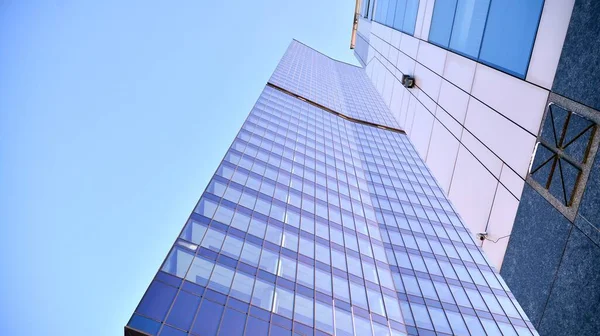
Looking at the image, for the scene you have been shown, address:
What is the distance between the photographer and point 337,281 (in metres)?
25.9

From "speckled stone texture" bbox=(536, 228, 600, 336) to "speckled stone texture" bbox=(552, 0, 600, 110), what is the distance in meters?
2.46

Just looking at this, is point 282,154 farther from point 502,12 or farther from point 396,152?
point 502,12

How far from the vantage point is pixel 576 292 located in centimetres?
727

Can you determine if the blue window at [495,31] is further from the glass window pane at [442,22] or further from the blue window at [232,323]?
the blue window at [232,323]

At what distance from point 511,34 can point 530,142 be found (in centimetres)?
293

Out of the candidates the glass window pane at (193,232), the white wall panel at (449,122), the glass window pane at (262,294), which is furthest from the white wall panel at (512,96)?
the glass window pane at (193,232)

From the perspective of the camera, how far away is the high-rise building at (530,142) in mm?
7184

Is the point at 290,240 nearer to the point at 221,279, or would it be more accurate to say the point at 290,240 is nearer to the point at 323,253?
the point at 323,253

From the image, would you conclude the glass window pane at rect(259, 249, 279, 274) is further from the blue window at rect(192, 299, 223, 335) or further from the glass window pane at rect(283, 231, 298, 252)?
the blue window at rect(192, 299, 223, 335)

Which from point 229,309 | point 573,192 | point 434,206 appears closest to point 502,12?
point 573,192

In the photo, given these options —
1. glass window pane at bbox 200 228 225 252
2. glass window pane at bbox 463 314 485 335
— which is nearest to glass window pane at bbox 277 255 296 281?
glass window pane at bbox 200 228 225 252

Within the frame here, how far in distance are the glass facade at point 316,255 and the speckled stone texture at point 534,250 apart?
506 inches

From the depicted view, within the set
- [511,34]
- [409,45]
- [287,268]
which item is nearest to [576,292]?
[511,34]

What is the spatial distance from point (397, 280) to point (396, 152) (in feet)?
113
